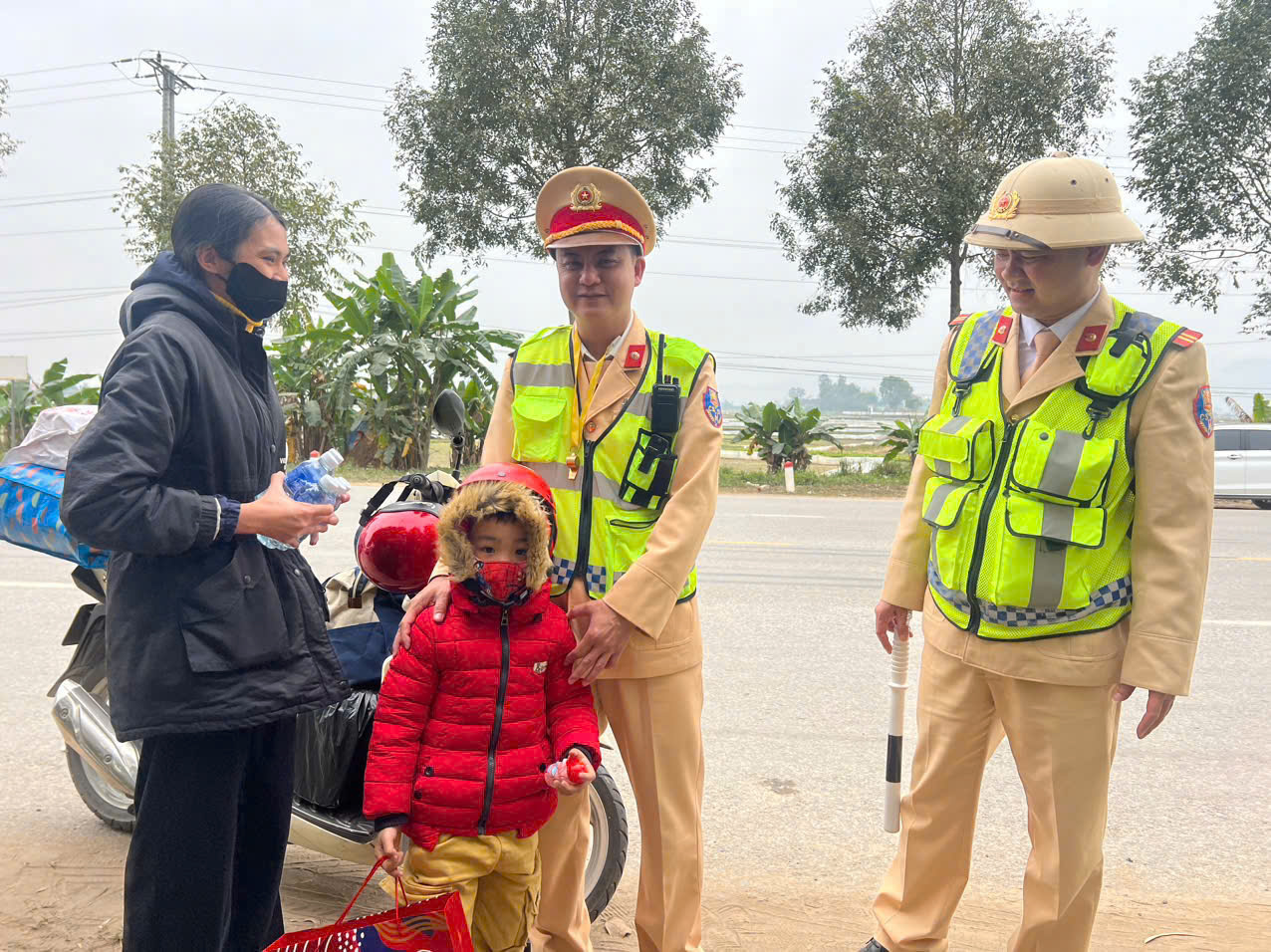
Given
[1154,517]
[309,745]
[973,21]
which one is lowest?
[309,745]

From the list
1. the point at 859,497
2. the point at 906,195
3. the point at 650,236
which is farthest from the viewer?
the point at 906,195

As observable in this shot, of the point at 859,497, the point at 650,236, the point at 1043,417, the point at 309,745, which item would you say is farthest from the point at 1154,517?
the point at 859,497

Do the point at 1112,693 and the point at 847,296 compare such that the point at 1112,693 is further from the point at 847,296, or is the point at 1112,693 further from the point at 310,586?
the point at 847,296

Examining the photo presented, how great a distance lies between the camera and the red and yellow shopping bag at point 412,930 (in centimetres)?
206

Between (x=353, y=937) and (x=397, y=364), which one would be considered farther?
(x=397, y=364)

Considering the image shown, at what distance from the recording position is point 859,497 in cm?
1577

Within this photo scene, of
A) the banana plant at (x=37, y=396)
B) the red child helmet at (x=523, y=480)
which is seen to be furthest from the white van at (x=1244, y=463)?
the banana plant at (x=37, y=396)

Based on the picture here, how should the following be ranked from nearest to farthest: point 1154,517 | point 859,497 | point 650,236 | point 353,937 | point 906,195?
point 353,937 → point 1154,517 → point 650,236 → point 859,497 → point 906,195

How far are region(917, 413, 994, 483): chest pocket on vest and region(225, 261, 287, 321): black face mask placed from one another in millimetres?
1553

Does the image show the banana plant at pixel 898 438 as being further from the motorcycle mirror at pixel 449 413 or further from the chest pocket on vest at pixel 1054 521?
the chest pocket on vest at pixel 1054 521

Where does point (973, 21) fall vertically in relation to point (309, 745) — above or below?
above

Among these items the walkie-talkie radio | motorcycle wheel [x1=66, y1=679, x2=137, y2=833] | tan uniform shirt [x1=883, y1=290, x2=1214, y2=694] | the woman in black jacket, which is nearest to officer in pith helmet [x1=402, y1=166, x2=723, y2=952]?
the walkie-talkie radio

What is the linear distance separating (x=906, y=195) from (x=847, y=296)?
7.44 ft

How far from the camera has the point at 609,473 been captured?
2467 millimetres
